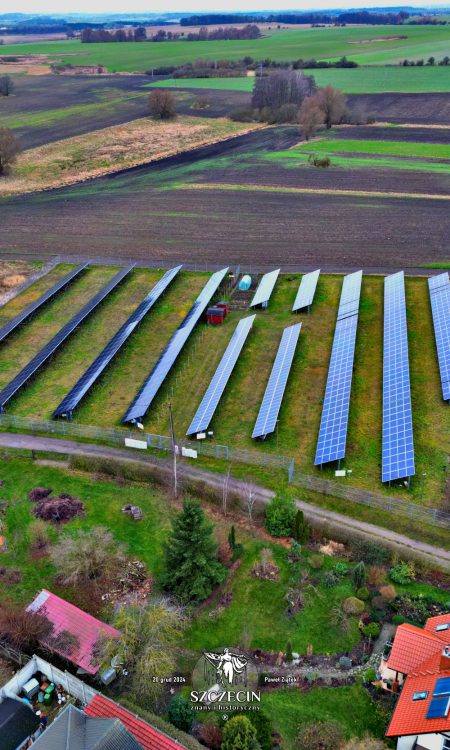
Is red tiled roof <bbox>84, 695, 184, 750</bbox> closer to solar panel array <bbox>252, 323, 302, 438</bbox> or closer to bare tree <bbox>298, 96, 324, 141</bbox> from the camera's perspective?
solar panel array <bbox>252, 323, 302, 438</bbox>

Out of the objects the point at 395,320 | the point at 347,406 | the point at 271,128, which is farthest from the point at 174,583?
the point at 271,128

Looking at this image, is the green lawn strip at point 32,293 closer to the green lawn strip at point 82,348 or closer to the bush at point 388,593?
the green lawn strip at point 82,348

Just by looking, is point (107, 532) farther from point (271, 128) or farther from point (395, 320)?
point (271, 128)

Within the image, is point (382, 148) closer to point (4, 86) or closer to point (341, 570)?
point (341, 570)

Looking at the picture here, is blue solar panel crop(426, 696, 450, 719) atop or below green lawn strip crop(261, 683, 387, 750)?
atop

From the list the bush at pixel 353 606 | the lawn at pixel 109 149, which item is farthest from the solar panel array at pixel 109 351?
the lawn at pixel 109 149

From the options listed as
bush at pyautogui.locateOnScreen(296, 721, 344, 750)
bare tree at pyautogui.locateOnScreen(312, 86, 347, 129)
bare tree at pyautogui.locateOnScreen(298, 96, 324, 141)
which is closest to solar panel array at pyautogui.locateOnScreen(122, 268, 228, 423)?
bush at pyautogui.locateOnScreen(296, 721, 344, 750)

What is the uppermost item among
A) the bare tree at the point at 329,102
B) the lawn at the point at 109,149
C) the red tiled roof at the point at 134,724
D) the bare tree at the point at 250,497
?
the bare tree at the point at 329,102
